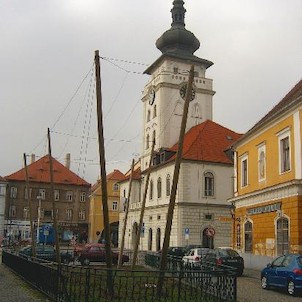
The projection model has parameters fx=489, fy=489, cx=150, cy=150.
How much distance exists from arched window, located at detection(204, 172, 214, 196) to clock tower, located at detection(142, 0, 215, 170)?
870 cm

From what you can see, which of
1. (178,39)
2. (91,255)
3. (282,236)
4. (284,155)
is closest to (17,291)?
(282,236)

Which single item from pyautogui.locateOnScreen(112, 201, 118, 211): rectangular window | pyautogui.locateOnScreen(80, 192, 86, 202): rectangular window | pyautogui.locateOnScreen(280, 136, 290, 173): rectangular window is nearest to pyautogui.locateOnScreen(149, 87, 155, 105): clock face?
pyautogui.locateOnScreen(112, 201, 118, 211): rectangular window

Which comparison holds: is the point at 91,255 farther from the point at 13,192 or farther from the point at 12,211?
the point at 12,211

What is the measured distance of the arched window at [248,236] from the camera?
31.6 meters

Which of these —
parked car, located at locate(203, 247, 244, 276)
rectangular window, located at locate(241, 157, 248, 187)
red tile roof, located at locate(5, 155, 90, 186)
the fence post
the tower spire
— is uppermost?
the tower spire

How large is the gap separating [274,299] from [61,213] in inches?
2840

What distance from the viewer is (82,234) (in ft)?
281

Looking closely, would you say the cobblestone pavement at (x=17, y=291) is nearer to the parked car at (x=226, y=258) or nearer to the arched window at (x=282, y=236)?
the parked car at (x=226, y=258)

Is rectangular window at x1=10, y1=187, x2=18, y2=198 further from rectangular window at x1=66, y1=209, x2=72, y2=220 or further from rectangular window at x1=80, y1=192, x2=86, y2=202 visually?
rectangular window at x1=80, y1=192, x2=86, y2=202

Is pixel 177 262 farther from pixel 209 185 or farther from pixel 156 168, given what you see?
pixel 156 168

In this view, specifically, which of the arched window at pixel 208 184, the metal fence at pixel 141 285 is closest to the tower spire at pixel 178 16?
the arched window at pixel 208 184

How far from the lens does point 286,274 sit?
18.4 m

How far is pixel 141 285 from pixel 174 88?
162 feet

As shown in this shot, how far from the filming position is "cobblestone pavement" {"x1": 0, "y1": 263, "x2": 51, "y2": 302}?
597 inches
